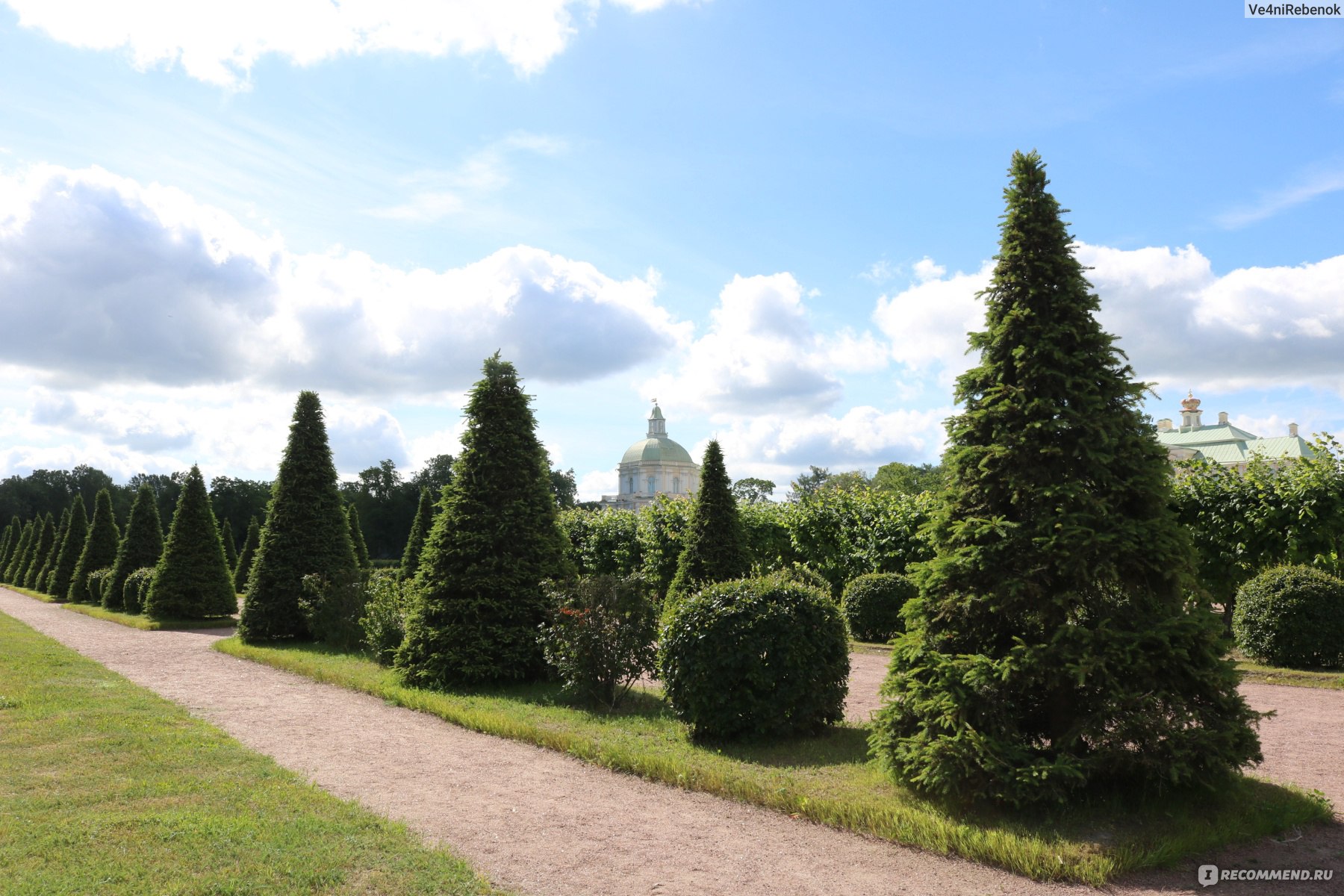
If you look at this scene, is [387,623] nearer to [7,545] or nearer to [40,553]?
[40,553]

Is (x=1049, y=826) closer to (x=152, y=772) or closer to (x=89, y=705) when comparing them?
(x=152, y=772)

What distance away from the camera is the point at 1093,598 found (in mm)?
5910

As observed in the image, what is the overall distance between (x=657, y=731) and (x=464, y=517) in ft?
16.5

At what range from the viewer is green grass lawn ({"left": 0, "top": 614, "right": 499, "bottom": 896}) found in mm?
4734

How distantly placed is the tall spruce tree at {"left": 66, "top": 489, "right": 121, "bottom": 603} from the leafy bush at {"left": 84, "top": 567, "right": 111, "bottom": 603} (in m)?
0.26

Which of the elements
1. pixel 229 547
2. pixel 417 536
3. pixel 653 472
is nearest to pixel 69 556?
pixel 229 547

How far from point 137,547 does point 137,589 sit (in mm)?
3076

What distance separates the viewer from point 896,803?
5984 mm

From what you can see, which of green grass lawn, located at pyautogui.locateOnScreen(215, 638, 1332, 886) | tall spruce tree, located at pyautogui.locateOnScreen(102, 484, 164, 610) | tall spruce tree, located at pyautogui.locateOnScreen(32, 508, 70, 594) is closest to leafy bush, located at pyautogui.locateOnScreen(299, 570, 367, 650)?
green grass lawn, located at pyautogui.locateOnScreen(215, 638, 1332, 886)

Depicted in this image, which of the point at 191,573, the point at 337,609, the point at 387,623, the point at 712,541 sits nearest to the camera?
the point at 387,623

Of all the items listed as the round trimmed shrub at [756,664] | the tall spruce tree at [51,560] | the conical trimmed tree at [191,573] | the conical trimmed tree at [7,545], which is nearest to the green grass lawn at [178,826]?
the round trimmed shrub at [756,664]

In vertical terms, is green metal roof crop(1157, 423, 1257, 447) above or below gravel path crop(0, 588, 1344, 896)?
above

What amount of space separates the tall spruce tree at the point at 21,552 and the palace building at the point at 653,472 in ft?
178

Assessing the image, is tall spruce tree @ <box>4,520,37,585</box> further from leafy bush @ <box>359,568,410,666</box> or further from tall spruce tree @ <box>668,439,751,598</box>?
tall spruce tree @ <box>668,439,751,598</box>
